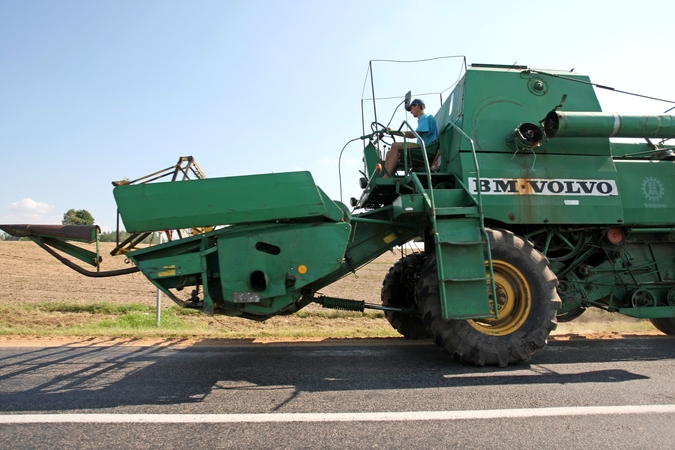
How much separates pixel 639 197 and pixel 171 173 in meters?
6.54

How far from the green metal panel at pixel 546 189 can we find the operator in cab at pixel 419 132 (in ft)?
2.82

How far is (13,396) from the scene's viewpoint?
3.81m

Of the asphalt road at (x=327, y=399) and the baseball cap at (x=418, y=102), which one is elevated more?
the baseball cap at (x=418, y=102)

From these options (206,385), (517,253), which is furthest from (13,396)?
(517,253)

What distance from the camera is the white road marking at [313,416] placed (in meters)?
3.27

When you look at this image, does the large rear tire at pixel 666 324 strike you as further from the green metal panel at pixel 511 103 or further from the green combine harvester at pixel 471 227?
the green metal panel at pixel 511 103

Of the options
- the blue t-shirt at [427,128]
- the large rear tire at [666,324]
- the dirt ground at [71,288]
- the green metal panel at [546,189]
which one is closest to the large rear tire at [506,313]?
the green metal panel at [546,189]

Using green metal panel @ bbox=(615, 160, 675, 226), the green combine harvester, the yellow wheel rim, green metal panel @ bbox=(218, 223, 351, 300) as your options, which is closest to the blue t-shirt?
the green combine harvester

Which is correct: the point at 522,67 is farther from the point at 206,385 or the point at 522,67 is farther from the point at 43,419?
the point at 43,419

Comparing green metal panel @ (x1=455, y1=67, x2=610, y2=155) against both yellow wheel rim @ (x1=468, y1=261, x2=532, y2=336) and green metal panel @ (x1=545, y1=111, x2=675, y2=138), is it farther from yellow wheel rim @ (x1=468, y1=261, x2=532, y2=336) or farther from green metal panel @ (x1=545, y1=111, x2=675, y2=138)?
yellow wheel rim @ (x1=468, y1=261, x2=532, y2=336)

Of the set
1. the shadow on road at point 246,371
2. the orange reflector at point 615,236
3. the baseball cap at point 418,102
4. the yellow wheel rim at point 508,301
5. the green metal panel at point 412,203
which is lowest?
the shadow on road at point 246,371

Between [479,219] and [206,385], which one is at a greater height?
[479,219]

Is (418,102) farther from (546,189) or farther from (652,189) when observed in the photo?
(652,189)

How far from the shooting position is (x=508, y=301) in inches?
213
